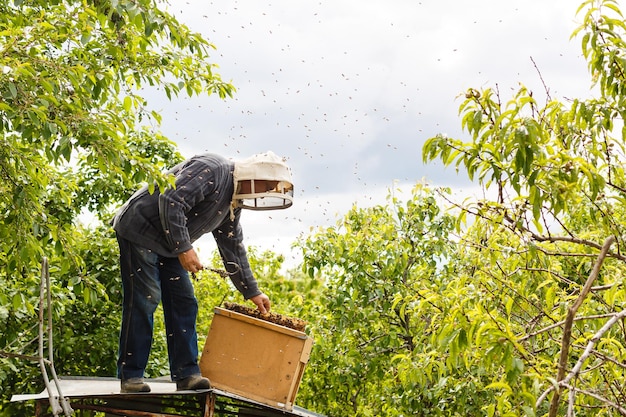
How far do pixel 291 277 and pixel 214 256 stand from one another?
1408 millimetres

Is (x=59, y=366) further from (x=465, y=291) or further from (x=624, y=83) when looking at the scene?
(x=624, y=83)

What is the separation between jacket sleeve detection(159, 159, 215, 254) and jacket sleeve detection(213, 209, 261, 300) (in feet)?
1.87

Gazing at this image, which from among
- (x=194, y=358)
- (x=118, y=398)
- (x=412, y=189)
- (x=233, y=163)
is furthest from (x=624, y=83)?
(x=412, y=189)

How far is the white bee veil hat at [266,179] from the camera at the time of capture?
504 cm

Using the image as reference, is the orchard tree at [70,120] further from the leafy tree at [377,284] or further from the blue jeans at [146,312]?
the leafy tree at [377,284]

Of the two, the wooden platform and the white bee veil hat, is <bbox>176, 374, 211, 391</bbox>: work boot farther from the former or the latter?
the white bee veil hat

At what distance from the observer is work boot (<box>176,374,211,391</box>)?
5.05m

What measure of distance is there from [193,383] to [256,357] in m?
0.41

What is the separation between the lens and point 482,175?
3.41 metres

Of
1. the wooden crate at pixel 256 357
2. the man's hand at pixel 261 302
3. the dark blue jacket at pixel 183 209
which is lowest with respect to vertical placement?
the wooden crate at pixel 256 357

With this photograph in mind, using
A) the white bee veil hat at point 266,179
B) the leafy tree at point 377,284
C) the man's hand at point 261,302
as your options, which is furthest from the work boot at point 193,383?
the leafy tree at point 377,284

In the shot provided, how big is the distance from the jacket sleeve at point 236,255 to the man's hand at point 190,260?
2.45ft

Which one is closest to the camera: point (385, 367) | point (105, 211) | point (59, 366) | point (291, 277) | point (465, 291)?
point (465, 291)

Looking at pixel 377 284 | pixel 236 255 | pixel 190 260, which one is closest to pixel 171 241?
pixel 190 260
